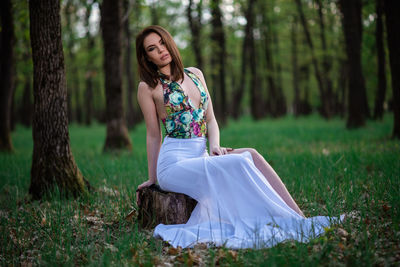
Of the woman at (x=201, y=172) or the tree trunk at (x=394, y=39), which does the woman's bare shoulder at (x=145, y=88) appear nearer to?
the woman at (x=201, y=172)

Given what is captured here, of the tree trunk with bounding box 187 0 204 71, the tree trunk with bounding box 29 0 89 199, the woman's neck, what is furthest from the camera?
the tree trunk with bounding box 187 0 204 71

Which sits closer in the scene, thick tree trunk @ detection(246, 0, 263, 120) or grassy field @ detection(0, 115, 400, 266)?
grassy field @ detection(0, 115, 400, 266)

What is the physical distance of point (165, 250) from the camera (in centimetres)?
324

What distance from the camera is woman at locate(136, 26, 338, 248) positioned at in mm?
3229

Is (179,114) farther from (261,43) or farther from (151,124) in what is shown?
(261,43)

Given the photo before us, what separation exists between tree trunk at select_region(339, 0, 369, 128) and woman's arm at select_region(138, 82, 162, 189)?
10.7m

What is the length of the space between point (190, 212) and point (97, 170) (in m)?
3.55

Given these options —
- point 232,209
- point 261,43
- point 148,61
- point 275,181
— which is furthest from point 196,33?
point 232,209

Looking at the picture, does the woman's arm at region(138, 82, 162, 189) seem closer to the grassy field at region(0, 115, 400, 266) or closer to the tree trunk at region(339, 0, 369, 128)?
the grassy field at region(0, 115, 400, 266)

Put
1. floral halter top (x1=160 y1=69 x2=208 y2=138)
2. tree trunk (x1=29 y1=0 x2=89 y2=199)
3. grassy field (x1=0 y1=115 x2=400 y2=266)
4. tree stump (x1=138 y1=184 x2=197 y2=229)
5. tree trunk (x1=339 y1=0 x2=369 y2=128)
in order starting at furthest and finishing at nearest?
tree trunk (x1=339 y1=0 x2=369 y2=128)
tree trunk (x1=29 y1=0 x2=89 y2=199)
floral halter top (x1=160 y1=69 x2=208 y2=138)
tree stump (x1=138 y1=184 x2=197 y2=229)
grassy field (x1=0 y1=115 x2=400 y2=266)

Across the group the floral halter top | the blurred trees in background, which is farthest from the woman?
the blurred trees in background

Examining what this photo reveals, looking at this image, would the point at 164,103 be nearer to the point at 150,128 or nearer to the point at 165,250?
the point at 150,128

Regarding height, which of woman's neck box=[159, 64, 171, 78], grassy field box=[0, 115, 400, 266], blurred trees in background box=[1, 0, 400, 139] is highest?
blurred trees in background box=[1, 0, 400, 139]

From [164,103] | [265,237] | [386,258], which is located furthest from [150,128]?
[386,258]
